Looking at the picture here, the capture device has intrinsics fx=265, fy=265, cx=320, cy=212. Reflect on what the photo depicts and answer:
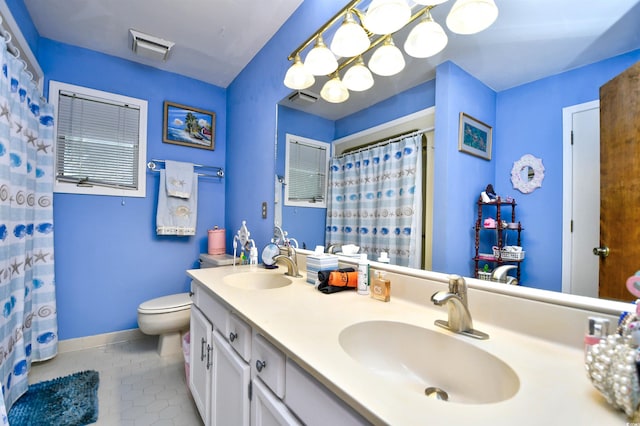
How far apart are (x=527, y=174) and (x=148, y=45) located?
2.45 m

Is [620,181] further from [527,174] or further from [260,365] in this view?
[260,365]

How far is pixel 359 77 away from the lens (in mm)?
1237

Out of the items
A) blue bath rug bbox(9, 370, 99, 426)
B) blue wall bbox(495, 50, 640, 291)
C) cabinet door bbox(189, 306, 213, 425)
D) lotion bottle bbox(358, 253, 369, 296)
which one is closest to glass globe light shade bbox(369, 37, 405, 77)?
blue wall bbox(495, 50, 640, 291)

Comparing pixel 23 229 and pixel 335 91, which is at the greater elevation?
pixel 335 91

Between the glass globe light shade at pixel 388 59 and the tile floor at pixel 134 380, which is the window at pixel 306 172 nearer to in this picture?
the glass globe light shade at pixel 388 59

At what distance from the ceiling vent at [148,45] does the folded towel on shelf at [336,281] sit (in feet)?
6.77

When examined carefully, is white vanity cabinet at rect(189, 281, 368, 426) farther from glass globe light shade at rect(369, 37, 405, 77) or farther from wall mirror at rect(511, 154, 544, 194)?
glass globe light shade at rect(369, 37, 405, 77)

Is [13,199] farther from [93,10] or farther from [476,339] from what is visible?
[476,339]

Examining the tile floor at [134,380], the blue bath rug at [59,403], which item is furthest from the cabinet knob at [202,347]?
the blue bath rug at [59,403]

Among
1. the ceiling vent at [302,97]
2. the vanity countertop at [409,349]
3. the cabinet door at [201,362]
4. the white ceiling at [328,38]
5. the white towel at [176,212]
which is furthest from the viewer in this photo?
the white towel at [176,212]

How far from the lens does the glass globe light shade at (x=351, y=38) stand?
3.73 feet

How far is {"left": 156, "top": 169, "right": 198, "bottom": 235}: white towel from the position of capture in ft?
7.50

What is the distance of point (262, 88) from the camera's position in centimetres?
203

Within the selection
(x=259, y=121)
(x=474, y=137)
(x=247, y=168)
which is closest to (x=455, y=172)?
(x=474, y=137)
